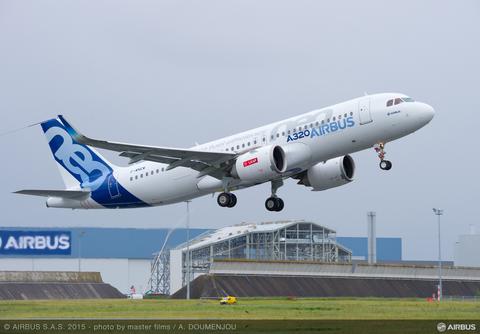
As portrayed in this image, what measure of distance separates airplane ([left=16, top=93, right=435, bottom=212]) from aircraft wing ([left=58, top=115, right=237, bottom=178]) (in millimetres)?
58

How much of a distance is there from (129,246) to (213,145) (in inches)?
3784

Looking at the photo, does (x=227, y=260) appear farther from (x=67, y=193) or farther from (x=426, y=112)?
(x=426, y=112)

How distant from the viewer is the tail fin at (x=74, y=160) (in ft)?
225

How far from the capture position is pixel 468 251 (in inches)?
6481

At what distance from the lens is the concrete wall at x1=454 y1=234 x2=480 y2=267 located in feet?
534

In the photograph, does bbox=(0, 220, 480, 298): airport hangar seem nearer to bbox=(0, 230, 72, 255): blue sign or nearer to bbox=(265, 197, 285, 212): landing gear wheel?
bbox=(0, 230, 72, 255): blue sign

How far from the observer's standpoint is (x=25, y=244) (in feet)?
302

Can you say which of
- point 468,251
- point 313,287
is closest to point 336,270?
point 313,287

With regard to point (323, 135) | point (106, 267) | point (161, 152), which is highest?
point (323, 135)

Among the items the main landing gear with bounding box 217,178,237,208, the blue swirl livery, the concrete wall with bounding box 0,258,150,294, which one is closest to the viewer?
the main landing gear with bounding box 217,178,237,208

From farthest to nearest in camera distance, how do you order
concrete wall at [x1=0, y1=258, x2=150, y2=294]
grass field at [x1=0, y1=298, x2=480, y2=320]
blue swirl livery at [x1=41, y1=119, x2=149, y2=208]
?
concrete wall at [x1=0, y1=258, x2=150, y2=294], blue swirl livery at [x1=41, y1=119, x2=149, y2=208], grass field at [x1=0, y1=298, x2=480, y2=320]

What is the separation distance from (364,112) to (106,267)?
93.6m

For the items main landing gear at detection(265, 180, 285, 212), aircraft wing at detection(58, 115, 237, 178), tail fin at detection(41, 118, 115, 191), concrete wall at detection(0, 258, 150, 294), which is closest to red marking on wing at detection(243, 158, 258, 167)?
aircraft wing at detection(58, 115, 237, 178)
